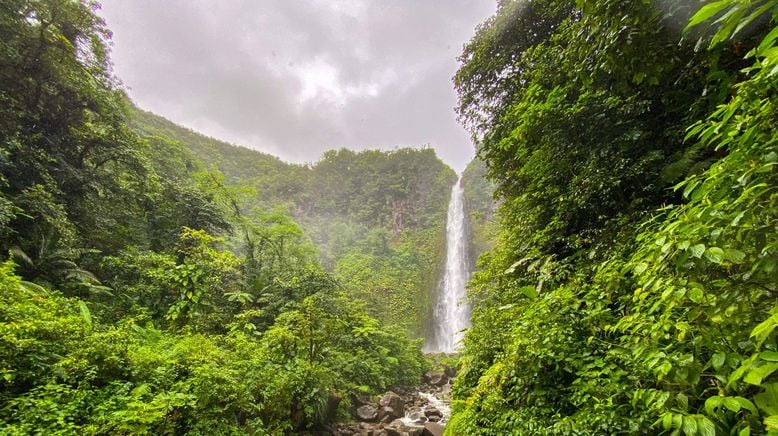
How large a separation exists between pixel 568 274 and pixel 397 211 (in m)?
35.2

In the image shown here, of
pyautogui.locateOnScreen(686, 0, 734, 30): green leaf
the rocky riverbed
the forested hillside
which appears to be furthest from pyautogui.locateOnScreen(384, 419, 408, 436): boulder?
the forested hillside

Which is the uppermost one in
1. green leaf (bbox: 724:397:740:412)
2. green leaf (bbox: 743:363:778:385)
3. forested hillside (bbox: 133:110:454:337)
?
forested hillside (bbox: 133:110:454:337)

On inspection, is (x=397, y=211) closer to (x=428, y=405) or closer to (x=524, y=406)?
(x=428, y=405)

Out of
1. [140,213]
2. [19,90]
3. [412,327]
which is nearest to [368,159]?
[412,327]

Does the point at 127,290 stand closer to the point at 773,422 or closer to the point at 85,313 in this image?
the point at 85,313

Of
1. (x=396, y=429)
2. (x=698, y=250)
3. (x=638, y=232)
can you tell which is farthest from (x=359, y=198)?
(x=698, y=250)

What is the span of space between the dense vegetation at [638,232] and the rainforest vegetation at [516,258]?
0.02 metres

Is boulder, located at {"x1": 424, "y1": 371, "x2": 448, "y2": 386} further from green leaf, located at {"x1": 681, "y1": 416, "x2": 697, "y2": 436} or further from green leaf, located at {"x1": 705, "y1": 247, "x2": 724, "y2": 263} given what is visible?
green leaf, located at {"x1": 705, "y1": 247, "x2": 724, "y2": 263}

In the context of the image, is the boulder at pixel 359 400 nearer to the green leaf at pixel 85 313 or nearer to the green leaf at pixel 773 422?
the green leaf at pixel 85 313

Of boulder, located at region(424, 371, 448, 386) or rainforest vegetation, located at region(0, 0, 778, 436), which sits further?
boulder, located at region(424, 371, 448, 386)

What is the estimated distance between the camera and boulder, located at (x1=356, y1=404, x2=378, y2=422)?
873cm

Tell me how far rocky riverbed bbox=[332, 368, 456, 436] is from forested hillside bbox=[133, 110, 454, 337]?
629 inches

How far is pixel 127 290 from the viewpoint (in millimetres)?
8180

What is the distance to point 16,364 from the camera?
3.47 m
